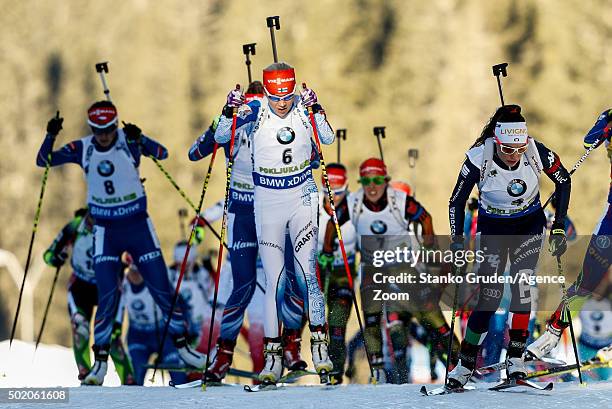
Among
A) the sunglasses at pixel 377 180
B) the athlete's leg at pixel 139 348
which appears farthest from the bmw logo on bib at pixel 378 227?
the athlete's leg at pixel 139 348

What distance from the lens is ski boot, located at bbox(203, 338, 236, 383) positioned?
895cm

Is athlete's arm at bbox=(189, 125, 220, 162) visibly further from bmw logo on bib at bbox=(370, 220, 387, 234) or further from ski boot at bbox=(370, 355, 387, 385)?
ski boot at bbox=(370, 355, 387, 385)

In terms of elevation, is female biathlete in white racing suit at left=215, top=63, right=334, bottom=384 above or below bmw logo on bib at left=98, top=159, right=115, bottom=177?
below

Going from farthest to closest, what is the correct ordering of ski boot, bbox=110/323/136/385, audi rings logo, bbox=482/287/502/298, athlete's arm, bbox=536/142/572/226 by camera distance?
ski boot, bbox=110/323/136/385
athlete's arm, bbox=536/142/572/226
audi rings logo, bbox=482/287/502/298

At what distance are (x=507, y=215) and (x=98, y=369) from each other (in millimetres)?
4194

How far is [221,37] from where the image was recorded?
4403 centimetres

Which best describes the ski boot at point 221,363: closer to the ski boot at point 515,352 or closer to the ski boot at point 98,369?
the ski boot at point 98,369

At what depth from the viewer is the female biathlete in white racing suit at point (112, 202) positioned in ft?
33.6

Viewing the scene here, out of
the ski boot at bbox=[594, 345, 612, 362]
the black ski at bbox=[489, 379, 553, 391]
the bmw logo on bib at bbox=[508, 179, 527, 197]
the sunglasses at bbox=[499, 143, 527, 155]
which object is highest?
the sunglasses at bbox=[499, 143, 527, 155]

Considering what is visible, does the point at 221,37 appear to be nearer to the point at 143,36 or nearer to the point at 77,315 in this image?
the point at 143,36

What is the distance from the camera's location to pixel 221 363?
9.02 m

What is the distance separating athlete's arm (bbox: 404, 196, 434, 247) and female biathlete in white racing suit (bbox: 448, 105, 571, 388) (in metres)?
2.86

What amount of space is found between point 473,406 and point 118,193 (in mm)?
4342

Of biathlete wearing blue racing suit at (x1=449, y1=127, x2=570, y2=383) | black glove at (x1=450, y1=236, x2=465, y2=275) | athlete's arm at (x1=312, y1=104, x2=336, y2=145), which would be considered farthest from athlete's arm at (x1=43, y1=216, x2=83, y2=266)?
biathlete wearing blue racing suit at (x1=449, y1=127, x2=570, y2=383)
